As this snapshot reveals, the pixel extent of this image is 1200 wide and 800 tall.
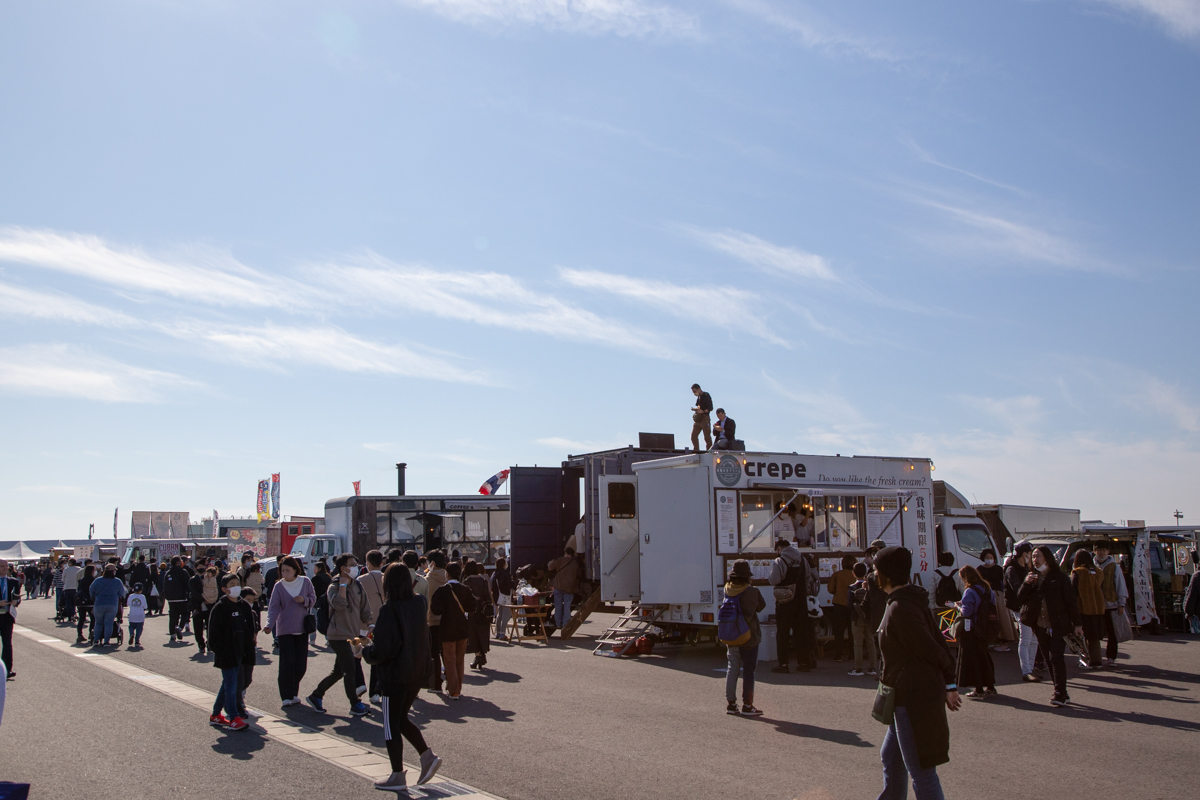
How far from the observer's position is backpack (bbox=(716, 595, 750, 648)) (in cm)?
927

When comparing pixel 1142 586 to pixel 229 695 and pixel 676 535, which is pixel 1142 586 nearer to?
pixel 676 535

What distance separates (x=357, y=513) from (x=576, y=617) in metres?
13.5

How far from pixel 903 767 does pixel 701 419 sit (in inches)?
569

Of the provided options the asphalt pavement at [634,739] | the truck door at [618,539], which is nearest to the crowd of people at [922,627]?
the asphalt pavement at [634,739]

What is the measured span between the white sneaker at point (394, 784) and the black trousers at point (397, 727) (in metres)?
0.04

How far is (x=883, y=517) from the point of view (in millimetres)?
15727

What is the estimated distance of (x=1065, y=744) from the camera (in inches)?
310

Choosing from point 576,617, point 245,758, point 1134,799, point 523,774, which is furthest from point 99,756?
point 576,617

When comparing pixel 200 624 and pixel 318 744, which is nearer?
pixel 318 744

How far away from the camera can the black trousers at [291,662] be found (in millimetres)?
10117

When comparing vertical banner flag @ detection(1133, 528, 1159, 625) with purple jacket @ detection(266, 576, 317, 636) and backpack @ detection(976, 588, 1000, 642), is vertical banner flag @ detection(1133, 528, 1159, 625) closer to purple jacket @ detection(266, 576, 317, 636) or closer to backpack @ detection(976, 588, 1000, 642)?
backpack @ detection(976, 588, 1000, 642)

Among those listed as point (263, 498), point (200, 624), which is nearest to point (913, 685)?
point (200, 624)

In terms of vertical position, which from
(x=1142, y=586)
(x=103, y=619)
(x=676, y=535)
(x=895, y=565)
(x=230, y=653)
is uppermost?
(x=895, y=565)

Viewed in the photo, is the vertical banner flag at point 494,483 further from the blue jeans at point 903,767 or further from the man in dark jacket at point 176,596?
the blue jeans at point 903,767
